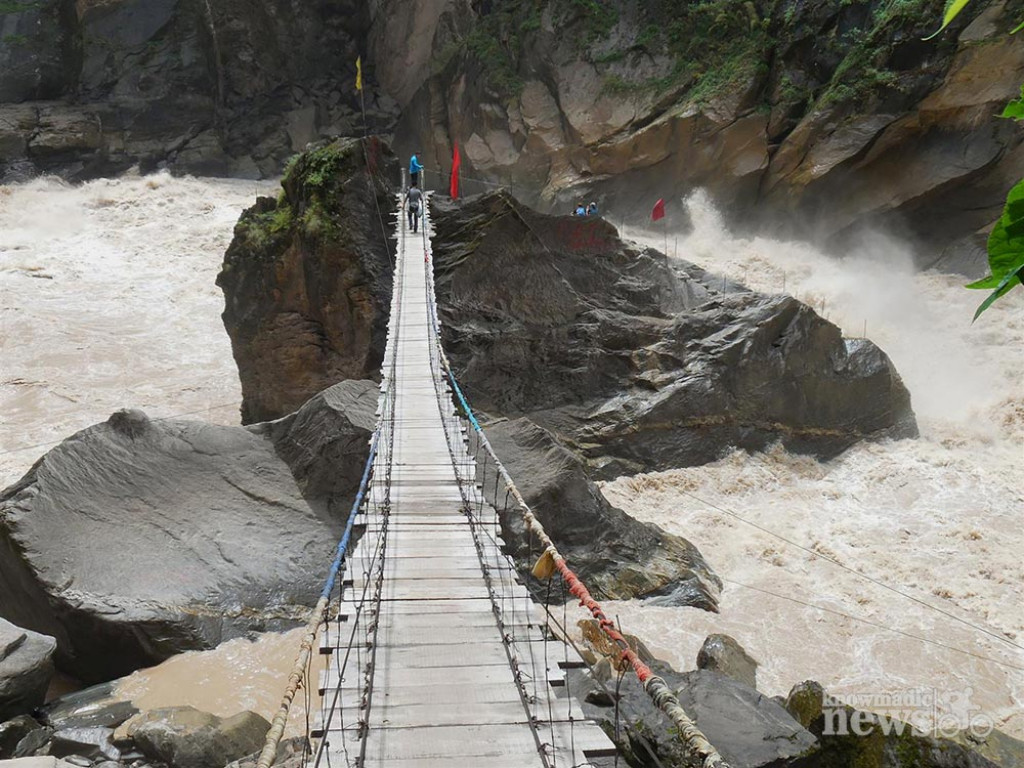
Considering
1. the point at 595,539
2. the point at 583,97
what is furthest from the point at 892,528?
the point at 583,97

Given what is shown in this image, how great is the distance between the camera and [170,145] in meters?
27.3

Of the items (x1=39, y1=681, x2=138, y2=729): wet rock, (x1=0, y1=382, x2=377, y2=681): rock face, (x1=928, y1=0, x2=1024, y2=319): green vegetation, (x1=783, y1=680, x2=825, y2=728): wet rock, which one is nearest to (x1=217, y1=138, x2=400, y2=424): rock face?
(x1=0, y1=382, x2=377, y2=681): rock face

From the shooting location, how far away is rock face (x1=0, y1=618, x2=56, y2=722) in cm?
542

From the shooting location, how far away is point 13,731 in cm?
526

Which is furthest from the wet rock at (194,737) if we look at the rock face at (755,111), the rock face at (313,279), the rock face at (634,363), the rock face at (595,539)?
the rock face at (755,111)

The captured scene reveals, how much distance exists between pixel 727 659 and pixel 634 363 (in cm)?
641

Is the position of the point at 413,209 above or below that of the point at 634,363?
above

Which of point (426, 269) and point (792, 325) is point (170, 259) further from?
point (792, 325)

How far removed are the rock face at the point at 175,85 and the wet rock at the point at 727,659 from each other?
25.9 meters

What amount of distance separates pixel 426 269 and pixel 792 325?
6273 millimetres

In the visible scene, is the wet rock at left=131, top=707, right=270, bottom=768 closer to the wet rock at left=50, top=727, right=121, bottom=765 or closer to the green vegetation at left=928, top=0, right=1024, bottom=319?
the wet rock at left=50, top=727, right=121, bottom=765

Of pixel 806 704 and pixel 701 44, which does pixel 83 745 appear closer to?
pixel 806 704

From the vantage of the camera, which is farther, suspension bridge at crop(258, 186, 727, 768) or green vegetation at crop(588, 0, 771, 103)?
green vegetation at crop(588, 0, 771, 103)

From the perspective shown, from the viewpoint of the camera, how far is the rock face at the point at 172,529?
6.56 metres
